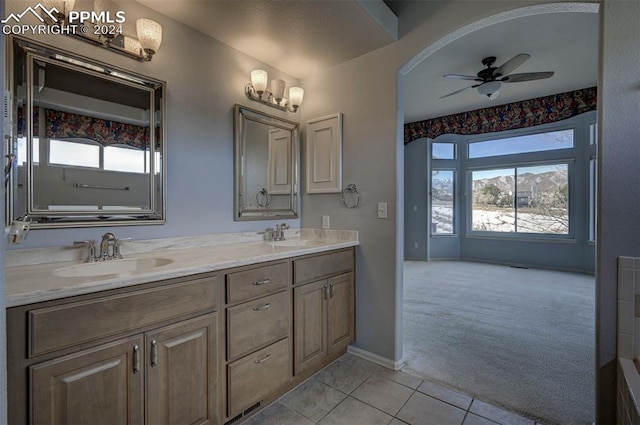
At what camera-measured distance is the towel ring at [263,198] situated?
2420mm

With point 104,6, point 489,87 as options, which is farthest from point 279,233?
point 489,87

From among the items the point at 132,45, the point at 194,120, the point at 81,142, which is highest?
the point at 132,45

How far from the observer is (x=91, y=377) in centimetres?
109

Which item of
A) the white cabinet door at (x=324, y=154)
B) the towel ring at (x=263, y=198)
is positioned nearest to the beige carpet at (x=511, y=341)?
the white cabinet door at (x=324, y=154)

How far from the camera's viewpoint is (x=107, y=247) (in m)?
1.57

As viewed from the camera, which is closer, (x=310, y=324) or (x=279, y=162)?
(x=310, y=324)

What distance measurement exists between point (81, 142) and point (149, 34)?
696mm

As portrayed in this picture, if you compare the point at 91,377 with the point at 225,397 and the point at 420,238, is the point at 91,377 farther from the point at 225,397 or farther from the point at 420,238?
the point at 420,238

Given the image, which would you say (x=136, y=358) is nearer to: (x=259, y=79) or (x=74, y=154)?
(x=74, y=154)

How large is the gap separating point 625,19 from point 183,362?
8.43ft

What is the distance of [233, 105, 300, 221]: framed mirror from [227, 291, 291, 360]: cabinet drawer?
801 mm

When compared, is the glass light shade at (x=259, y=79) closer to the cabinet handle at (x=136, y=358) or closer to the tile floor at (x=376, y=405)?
the cabinet handle at (x=136, y=358)

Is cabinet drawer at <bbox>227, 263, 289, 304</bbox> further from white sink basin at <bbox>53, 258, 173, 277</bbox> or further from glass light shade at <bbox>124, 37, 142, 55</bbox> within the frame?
glass light shade at <bbox>124, 37, 142, 55</bbox>

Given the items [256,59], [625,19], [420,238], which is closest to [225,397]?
[256,59]
